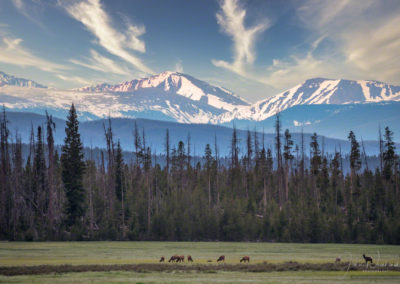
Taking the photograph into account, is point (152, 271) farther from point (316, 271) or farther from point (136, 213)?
point (136, 213)

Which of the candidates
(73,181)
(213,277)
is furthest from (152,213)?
(213,277)

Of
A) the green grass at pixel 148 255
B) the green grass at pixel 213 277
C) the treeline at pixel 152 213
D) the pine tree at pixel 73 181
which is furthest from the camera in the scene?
the pine tree at pixel 73 181

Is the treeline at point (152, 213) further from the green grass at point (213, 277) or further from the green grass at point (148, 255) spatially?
the green grass at point (213, 277)

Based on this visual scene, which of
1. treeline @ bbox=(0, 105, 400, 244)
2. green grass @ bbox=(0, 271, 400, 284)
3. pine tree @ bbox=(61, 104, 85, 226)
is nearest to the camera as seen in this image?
green grass @ bbox=(0, 271, 400, 284)

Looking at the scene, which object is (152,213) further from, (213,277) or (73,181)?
(213,277)

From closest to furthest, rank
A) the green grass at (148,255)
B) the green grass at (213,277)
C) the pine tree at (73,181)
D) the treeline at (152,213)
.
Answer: the green grass at (213,277) → the green grass at (148,255) → the treeline at (152,213) → the pine tree at (73,181)

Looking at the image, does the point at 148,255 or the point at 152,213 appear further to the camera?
the point at 152,213

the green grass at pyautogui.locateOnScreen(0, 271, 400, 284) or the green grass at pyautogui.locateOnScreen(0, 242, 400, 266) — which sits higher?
the green grass at pyautogui.locateOnScreen(0, 271, 400, 284)

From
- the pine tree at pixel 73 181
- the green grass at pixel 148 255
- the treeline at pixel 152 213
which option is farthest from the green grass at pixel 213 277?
the pine tree at pixel 73 181

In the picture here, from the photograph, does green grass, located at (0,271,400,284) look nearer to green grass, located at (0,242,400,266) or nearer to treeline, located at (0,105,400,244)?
green grass, located at (0,242,400,266)

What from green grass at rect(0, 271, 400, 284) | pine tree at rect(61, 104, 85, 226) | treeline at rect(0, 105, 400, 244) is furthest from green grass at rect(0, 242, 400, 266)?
pine tree at rect(61, 104, 85, 226)

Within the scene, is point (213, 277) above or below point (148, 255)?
above

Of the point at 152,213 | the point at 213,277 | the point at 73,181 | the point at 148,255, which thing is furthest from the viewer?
the point at 152,213

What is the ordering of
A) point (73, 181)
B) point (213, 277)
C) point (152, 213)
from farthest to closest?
point (152, 213) → point (73, 181) → point (213, 277)
